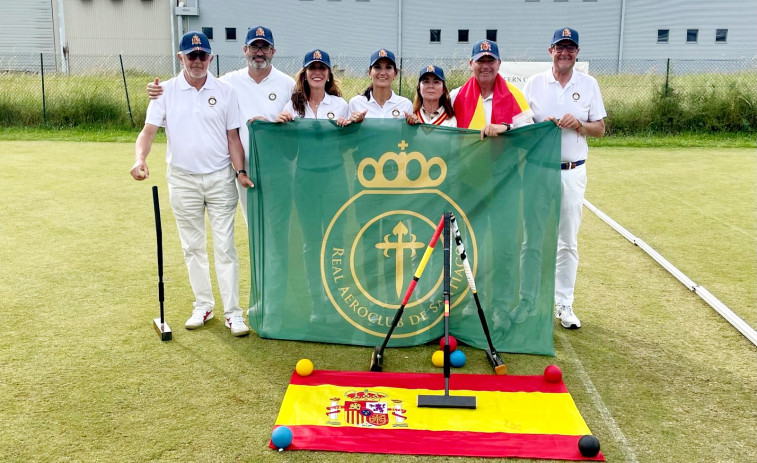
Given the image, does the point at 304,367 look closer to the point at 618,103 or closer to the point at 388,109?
the point at 388,109

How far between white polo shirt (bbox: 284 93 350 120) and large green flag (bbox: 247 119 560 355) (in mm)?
198

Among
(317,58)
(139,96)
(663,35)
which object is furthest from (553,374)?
(663,35)

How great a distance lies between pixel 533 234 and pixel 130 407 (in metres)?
3.03

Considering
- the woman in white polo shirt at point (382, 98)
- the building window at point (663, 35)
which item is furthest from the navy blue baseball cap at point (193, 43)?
the building window at point (663, 35)

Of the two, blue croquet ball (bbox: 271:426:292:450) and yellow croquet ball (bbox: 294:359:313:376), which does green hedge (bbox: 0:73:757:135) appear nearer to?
yellow croquet ball (bbox: 294:359:313:376)

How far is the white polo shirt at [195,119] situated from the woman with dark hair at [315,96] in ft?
1.48

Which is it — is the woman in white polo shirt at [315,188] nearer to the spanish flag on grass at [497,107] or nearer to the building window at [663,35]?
the spanish flag on grass at [497,107]

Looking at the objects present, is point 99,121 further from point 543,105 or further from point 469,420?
point 469,420

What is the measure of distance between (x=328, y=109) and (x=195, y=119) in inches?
40.2

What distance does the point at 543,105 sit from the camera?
221 inches

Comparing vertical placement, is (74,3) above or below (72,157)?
above

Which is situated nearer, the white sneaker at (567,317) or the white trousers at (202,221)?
the white trousers at (202,221)

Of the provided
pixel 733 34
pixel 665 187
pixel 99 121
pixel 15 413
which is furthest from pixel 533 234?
pixel 733 34

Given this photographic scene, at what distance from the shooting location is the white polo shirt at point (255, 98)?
5.73 metres
